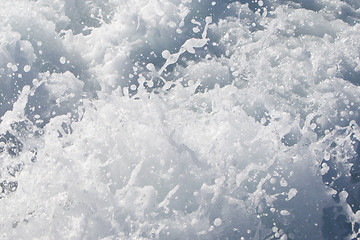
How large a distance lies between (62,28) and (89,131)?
1.73m

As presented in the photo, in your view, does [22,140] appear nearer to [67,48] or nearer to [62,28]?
[67,48]

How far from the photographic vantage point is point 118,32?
4156 millimetres

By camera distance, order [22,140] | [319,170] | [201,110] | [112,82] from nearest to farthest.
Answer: [319,170]
[22,140]
[201,110]
[112,82]

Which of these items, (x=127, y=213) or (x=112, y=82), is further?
(x=112, y=82)

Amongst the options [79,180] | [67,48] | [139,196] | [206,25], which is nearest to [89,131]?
[79,180]

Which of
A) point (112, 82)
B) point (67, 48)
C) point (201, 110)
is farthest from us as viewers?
point (67, 48)

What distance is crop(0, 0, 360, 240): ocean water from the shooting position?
8.74 feet

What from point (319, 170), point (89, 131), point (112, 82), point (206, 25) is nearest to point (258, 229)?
point (319, 170)

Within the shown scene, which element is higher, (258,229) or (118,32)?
(118,32)

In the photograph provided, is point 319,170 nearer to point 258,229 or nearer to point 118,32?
point 258,229

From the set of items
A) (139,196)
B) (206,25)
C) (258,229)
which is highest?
(206,25)

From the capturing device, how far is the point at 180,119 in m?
3.28

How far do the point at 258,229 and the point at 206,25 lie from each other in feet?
7.77

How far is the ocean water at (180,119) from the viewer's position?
8.74 feet
